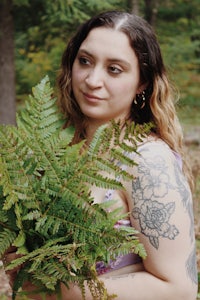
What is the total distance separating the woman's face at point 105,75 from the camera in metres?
2.31

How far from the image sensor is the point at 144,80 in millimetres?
2523

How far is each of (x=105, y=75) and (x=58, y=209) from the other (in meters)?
0.73

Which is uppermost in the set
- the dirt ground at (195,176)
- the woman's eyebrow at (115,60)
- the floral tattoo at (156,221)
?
the woman's eyebrow at (115,60)

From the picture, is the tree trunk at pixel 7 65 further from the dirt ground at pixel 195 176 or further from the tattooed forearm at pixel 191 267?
the tattooed forearm at pixel 191 267

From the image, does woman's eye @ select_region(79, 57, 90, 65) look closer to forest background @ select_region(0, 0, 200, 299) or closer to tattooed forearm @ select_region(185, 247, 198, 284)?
tattooed forearm @ select_region(185, 247, 198, 284)

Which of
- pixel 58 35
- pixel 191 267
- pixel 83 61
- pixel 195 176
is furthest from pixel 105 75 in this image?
pixel 58 35

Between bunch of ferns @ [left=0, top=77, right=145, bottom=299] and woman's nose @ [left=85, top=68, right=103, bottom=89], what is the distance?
0.43 meters

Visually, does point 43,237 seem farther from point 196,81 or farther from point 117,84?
point 196,81

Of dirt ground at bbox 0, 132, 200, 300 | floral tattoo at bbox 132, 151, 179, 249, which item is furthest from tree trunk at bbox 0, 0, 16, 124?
floral tattoo at bbox 132, 151, 179, 249

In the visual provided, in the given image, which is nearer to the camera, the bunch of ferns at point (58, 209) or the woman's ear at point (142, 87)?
the bunch of ferns at point (58, 209)

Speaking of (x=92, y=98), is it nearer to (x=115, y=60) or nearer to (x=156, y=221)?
(x=115, y=60)

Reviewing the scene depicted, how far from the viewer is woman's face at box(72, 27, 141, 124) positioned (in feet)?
7.58

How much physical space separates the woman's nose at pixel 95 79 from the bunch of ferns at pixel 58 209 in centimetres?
43

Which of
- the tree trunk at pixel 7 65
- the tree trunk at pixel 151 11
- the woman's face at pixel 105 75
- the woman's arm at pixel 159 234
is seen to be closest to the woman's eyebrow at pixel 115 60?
the woman's face at pixel 105 75
